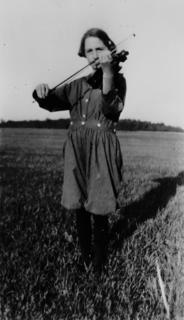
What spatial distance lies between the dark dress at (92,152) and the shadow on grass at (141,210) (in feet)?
1.97

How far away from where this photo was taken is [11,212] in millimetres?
3410

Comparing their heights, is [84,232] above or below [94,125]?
below

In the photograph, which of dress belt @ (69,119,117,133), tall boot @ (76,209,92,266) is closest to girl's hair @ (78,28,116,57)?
dress belt @ (69,119,117,133)

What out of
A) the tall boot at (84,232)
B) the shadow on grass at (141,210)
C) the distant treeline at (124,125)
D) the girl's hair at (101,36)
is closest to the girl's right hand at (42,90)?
the girl's hair at (101,36)

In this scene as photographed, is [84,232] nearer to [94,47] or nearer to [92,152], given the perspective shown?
[92,152]

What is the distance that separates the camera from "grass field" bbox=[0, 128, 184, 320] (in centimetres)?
227

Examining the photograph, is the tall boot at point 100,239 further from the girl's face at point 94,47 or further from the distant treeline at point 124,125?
the distant treeline at point 124,125

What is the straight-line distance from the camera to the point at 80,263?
2729 mm

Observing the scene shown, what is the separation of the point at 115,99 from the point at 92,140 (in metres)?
0.28

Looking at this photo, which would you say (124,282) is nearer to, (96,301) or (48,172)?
(96,301)

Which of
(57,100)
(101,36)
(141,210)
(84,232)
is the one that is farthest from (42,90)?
(141,210)

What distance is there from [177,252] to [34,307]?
1195mm

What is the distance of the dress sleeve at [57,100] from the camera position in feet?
8.79

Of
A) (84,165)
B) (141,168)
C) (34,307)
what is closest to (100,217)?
(84,165)
